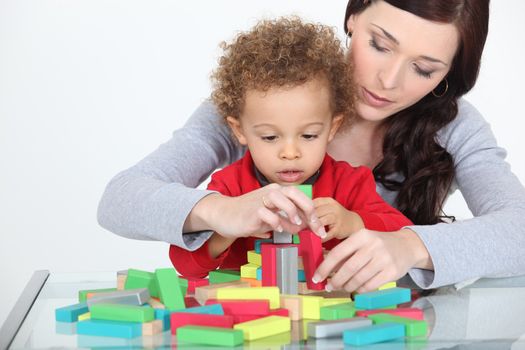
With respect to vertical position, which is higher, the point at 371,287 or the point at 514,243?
the point at 514,243

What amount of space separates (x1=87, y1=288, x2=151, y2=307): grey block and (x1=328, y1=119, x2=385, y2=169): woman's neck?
99cm

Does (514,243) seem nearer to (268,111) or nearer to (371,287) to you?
(371,287)

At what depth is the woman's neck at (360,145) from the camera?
228cm

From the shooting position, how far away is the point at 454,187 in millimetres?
2295

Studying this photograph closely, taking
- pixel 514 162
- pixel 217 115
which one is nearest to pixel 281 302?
pixel 217 115

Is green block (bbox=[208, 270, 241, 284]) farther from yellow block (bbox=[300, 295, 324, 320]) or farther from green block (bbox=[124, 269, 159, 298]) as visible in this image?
yellow block (bbox=[300, 295, 324, 320])

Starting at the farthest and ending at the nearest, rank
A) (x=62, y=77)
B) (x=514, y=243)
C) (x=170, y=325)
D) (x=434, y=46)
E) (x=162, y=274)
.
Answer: (x=62, y=77)
(x=434, y=46)
(x=514, y=243)
(x=162, y=274)
(x=170, y=325)

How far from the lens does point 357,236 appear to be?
1.45 m

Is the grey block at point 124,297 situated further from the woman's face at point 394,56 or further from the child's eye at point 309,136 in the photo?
the woman's face at point 394,56

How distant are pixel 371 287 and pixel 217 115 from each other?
813mm

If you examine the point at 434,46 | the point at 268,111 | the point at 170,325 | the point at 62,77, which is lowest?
the point at 170,325

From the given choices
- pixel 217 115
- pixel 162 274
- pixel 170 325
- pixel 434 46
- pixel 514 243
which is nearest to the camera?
pixel 170 325

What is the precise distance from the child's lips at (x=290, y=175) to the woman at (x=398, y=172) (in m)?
0.22

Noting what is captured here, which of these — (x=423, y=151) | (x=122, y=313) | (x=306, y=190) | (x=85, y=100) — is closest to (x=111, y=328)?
(x=122, y=313)
